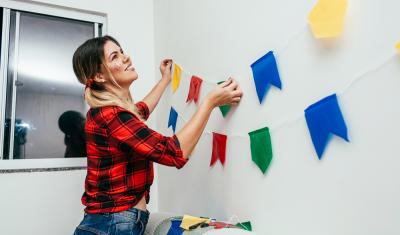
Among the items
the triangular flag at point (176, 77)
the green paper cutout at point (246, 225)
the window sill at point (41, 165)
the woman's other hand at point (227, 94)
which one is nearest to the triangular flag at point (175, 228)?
the green paper cutout at point (246, 225)

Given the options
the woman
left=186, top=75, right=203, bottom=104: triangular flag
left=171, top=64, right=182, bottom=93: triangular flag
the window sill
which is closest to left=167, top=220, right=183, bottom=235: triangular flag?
the woman

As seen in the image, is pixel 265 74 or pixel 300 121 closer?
pixel 300 121

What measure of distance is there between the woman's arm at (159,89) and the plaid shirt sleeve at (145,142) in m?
0.56

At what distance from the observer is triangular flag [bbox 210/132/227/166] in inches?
52.6

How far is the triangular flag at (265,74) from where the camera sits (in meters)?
1.07

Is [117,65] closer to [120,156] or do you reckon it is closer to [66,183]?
[120,156]

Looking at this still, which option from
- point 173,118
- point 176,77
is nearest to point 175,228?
point 173,118

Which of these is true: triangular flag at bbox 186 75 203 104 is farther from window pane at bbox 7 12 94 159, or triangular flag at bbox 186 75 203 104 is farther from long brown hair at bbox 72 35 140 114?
window pane at bbox 7 12 94 159

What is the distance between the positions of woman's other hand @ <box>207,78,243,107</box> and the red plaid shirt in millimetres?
216

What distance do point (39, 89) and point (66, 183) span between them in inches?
21.8

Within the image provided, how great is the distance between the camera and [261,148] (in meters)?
1.12

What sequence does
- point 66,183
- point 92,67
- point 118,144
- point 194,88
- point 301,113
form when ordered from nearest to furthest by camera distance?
point 301,113, point 118,144, point 92,67, point 194,88, point 66,183

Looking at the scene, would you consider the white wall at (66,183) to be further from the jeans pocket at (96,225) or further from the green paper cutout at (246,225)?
the green paper cutout at (246,225)

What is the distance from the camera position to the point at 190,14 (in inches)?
63.7
